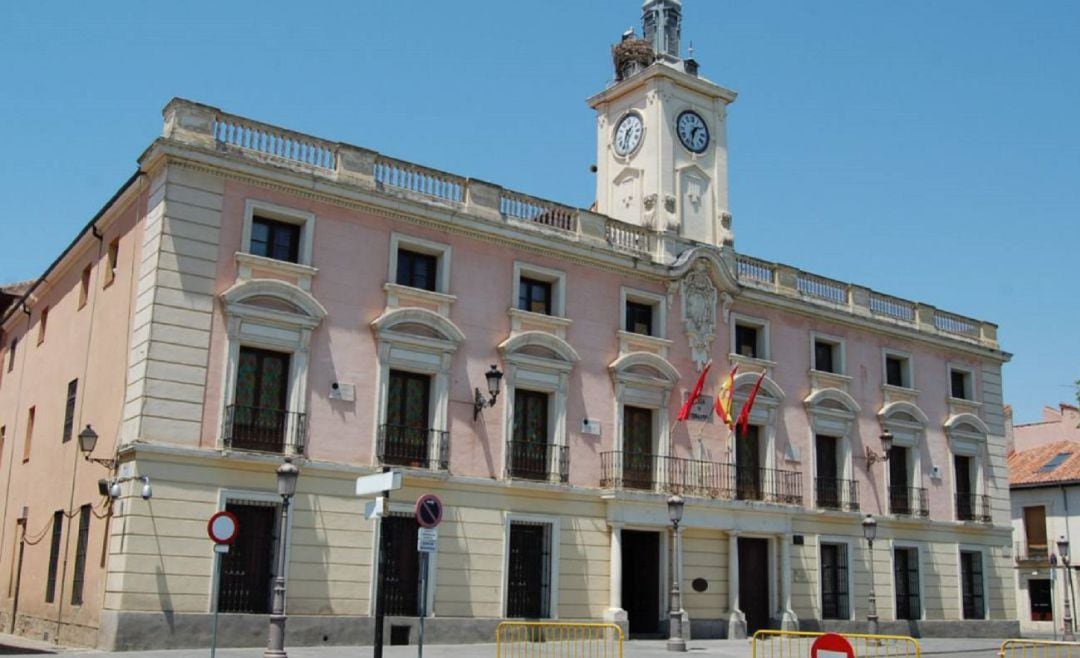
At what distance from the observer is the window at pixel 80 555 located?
71.1 ft

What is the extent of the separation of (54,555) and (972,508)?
25.5m

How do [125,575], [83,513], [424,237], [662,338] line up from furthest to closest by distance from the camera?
[662,338], [424,237], [83,513], [125,575]

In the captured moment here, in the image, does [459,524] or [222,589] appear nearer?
[222,589]

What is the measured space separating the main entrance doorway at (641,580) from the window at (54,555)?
1251 cm

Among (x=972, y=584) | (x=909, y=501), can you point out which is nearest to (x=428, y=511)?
(x=909, y=501)

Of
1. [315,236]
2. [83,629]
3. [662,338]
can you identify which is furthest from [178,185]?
[662,338]

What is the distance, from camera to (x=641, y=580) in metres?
26.5

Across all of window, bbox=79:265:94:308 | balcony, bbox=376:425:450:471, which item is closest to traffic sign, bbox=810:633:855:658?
balcony, bbox=376:425:450:471

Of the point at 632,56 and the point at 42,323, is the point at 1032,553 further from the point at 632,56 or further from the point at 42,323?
the point at 42,323

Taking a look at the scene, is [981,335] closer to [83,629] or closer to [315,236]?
[315,236]

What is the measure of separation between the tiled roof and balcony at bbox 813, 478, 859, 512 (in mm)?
18264

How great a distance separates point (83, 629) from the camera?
20656 millimetres

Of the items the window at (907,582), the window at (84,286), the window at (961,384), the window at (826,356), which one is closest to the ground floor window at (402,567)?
the window at (84,286)

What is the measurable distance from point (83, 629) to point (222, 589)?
114 inches
